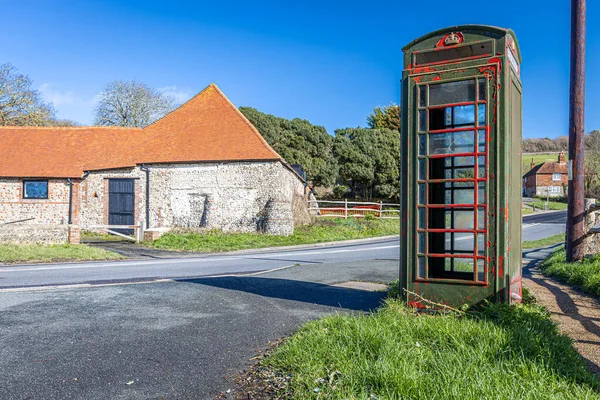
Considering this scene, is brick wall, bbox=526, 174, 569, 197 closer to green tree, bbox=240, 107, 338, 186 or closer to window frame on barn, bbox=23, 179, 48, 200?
green tree, bbox=240, 107, 338, 186

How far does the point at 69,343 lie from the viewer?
15.8ft

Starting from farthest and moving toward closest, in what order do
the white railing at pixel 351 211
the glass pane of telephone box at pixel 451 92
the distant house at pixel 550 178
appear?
1. the distant house at pixel 550 178
2. the white railing at pixel 351 211
3. the glass pane of telephone box at pixel 451 92

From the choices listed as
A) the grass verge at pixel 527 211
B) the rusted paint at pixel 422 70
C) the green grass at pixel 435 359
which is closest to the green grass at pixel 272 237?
the rusted paint at pixel 422 70

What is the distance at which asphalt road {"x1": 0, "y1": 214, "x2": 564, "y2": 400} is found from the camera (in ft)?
12.6

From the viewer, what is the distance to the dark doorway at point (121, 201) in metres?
25.9

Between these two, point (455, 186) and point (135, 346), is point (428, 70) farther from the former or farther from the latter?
point (135, 346)

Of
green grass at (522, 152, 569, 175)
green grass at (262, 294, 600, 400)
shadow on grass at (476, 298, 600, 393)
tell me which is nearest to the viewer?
green grass at (262, 294, 600, 400)

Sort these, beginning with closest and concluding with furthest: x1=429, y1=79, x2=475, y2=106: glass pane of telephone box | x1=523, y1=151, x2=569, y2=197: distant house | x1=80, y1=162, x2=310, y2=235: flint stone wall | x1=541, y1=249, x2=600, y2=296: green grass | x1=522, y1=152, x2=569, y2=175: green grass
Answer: x1=429, y1=79, x2=475, y2=106: glass pane of telephone box
x1=541, y1=249, x2=600, y2=296: green grass
x1=80, y1=162, x2=310, y2=235: flint stone wall
x1=523, y1=151, x2=569, y2=197: distant house
x1=522, y1=152, x2=569, y2=175: green grass

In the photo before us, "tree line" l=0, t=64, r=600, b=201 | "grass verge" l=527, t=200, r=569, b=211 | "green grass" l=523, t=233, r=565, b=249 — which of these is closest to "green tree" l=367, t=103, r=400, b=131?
"tree line" l=0, t=64, r=600, b=201

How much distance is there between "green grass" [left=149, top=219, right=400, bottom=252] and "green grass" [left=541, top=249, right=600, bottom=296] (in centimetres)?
1324

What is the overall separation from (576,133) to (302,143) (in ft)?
120

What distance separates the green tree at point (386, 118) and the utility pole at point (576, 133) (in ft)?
147

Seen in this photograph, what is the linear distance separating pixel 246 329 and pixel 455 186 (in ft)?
11.6

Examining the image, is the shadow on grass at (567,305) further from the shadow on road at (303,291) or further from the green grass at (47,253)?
the green grass at (47,253)
